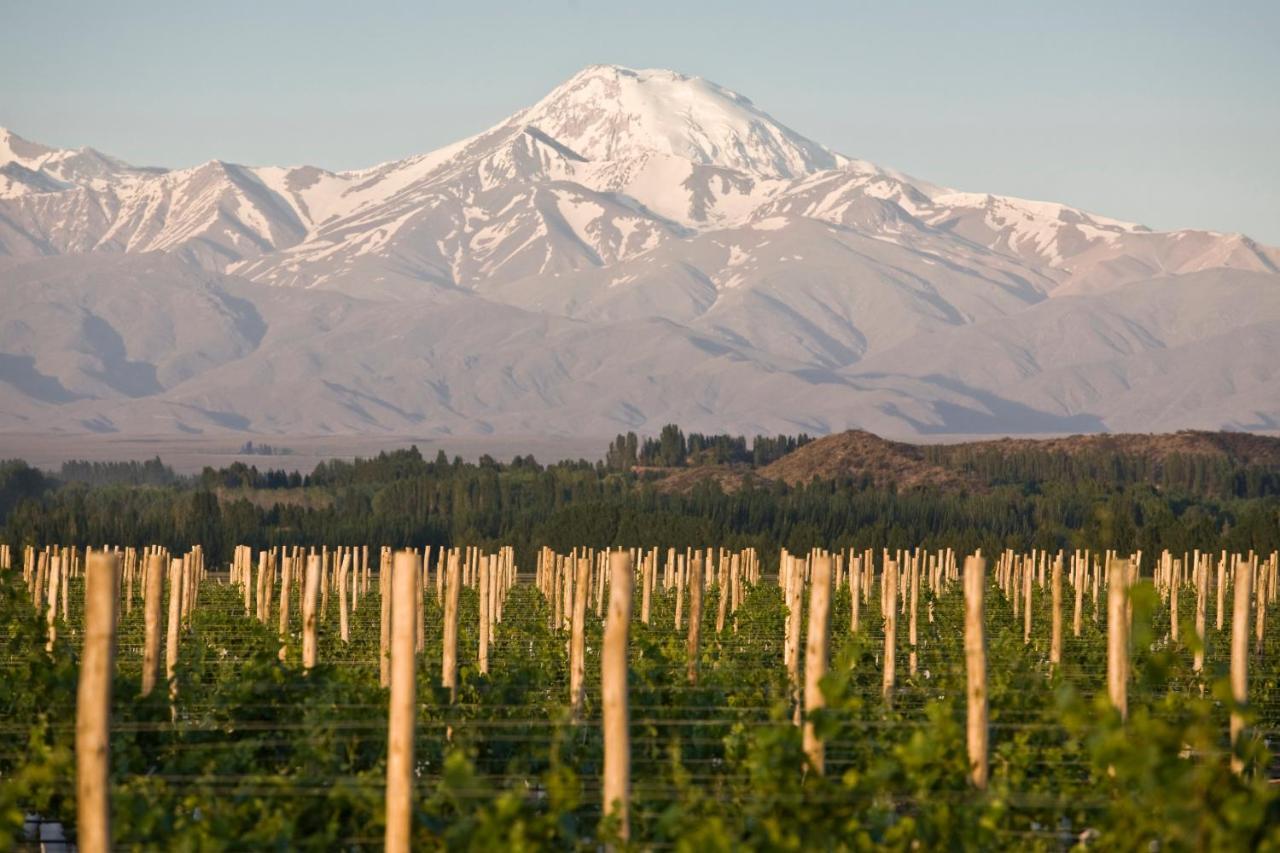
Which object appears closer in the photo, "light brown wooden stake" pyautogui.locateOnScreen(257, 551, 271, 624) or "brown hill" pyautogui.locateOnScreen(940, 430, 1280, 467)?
"light brown wooden stake" pyautogui.locateOnScreen(257, 551, 271, 624)

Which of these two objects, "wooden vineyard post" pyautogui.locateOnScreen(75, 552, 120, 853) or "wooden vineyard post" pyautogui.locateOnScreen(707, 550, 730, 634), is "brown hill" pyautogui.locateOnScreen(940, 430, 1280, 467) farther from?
"wooden vineyard post" pyautogui.locateOnScreen(75, 552, 120, 853)

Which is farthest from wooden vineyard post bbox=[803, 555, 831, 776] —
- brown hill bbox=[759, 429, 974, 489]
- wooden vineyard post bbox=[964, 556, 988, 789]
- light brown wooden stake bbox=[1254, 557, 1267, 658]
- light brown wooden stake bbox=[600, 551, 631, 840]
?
brown hill bbox=[759, 429, 974, 489]

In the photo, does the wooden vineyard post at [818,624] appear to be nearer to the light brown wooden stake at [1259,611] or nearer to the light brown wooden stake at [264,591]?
the light brown wooden stake at [1259,611]

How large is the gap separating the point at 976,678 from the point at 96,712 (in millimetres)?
5913

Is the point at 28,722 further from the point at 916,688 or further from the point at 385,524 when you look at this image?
the point at 385,524

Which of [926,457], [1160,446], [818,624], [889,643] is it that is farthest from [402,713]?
[1160,446]

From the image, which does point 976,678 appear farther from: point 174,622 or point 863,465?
point 863,465

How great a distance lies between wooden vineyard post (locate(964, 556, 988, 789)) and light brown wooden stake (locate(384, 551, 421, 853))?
3772 mm

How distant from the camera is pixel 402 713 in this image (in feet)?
42.8

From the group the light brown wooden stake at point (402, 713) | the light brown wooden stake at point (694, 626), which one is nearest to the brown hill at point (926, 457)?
the light brown wooden stake at point (694, 626)

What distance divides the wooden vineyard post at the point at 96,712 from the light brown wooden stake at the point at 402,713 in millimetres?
1618

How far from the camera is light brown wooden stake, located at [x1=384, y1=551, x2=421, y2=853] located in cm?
1277

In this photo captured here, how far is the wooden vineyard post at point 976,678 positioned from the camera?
14617 mm

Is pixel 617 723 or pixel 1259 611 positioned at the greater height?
pixel 1259 611
